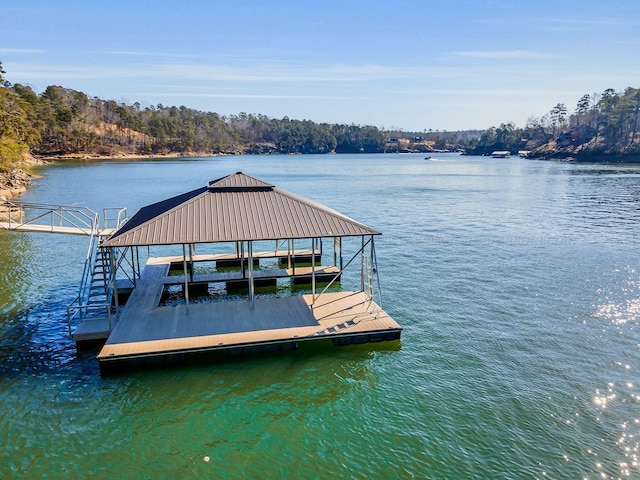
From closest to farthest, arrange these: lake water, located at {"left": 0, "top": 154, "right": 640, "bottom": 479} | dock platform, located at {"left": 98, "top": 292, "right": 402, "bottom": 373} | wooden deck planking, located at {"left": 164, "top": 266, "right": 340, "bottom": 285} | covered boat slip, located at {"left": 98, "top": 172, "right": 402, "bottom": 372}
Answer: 1. lake water, located at {"left": 0, "top": 154, "right": 640, "bottom": 479}
2. dock platform, located at {"left": 98, "top": 292, "right": 402, "bottom": 373}
3. covered boat slip, located at {"left": 98, "top": 172, "right": 402, "bottom": 372}
4. wooden deck planking, located at {"left": 164, "top": 266, "right": 340, "bottom": 285}

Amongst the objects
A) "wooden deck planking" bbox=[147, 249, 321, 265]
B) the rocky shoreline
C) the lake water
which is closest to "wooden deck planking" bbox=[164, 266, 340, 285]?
"wooden deck planking" bbox=[147, 249, 321, 265]

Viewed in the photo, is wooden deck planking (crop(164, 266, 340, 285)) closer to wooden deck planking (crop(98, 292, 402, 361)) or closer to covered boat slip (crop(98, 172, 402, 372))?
covered boat slip (crop(98, 172, 402, 372))

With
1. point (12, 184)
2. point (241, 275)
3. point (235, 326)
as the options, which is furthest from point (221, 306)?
point (12, 184)

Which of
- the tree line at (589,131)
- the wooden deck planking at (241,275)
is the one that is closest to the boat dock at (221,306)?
the wooden deck planking at (241,275)

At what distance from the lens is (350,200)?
51.6 meters

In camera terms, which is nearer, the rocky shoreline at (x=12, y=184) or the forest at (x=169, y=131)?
the rocky shoreline at (x=12, y=184)

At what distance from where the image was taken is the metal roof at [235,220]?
44.1 ft

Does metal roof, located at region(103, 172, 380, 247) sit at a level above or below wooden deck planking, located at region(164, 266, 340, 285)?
above

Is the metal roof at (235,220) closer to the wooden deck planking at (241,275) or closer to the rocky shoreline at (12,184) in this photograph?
the wooden deck planking at (241,275)

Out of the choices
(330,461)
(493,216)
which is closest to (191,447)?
(330,461)

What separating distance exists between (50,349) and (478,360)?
12.7m

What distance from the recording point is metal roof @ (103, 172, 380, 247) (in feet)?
44.1

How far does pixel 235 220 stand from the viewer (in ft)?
47.5

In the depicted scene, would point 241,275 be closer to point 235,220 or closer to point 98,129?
point 235,220
